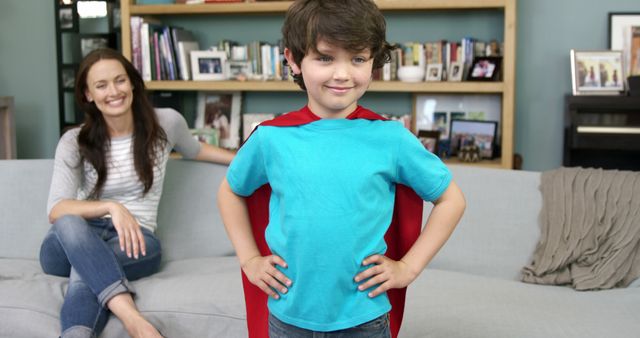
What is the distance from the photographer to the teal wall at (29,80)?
4.61 meters

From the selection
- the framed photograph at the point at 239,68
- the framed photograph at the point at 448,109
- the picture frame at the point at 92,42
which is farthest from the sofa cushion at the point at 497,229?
the picture frame at the point at 92,42

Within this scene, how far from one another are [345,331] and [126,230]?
1.11m

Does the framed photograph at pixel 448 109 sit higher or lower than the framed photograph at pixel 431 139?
higher

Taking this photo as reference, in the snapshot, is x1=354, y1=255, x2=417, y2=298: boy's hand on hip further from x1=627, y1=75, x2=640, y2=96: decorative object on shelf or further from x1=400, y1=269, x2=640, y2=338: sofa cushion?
x1=627, y1=75, x2=640, y2=96: decorative object on shelf

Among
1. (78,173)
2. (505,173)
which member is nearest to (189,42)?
(78,173)

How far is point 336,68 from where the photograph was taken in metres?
1.24

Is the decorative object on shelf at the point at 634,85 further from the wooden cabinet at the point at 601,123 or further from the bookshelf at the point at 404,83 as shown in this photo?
the bookshelf at the point at 404,83

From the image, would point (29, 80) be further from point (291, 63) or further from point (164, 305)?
point (291, 63)

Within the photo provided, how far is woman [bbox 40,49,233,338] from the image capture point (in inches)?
86.2

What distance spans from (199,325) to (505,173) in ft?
3.58

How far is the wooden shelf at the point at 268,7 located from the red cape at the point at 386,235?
241 centimetres

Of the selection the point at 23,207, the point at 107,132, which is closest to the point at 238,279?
the point at 107,132

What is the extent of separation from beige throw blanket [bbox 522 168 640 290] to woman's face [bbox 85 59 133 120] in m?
1.31

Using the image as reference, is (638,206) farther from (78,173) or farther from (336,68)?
(78,173)
